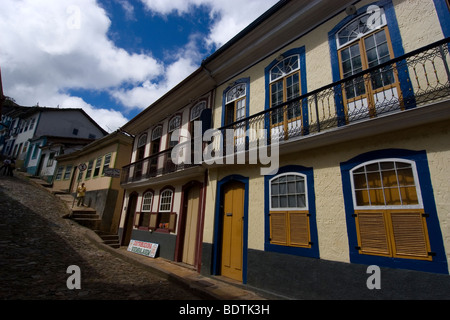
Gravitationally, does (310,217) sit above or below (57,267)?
above

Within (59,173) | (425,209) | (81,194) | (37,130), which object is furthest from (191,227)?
(37,130)

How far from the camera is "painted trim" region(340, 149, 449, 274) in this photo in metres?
3.43

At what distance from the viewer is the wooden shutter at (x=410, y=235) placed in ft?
11.8

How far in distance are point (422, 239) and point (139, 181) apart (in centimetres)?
1074

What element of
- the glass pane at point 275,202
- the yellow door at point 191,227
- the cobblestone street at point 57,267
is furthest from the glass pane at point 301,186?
the yellow door at point 191,227

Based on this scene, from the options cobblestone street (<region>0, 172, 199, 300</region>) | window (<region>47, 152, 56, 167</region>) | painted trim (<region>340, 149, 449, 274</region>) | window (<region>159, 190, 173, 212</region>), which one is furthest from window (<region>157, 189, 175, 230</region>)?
window (<region>47, 152, 56, 167</region>)

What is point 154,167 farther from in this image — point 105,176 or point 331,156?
point 331,156

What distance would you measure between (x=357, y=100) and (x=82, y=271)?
853 cm

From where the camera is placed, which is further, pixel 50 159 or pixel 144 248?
pixel 50 159

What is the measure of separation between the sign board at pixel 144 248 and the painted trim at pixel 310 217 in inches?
227

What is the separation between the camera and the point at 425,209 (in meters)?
3.67

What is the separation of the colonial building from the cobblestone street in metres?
1.83

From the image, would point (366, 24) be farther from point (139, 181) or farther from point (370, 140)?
point (139, 181)

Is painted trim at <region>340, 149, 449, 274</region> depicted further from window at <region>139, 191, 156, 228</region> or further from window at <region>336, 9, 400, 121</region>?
window at <region>139, 191, 156, 228</region>
